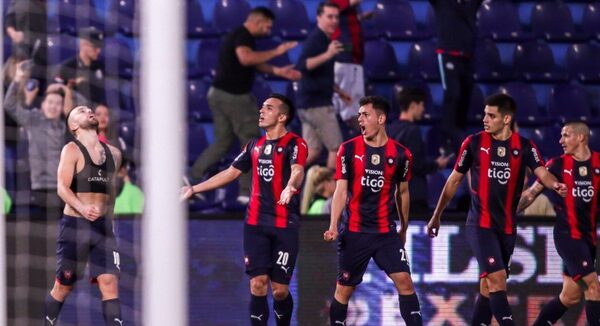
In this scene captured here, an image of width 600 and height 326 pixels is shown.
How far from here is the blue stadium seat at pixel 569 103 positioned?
12992 millimetres

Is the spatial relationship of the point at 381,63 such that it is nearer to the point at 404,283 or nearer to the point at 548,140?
the point at 548,140

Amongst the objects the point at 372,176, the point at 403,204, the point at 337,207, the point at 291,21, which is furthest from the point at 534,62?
the point at 337,207

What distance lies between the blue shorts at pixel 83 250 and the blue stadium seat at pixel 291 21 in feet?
13.5

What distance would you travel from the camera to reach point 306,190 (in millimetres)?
11367

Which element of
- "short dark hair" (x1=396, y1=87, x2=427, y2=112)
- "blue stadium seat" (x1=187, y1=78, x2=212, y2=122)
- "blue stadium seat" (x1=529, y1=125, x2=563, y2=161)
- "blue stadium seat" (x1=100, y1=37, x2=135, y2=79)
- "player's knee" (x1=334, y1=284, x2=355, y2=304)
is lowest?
"player's knee" (x1=334, y1=284, x2=355, y2=304)

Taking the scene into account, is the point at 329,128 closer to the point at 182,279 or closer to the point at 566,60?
the point at 566,60

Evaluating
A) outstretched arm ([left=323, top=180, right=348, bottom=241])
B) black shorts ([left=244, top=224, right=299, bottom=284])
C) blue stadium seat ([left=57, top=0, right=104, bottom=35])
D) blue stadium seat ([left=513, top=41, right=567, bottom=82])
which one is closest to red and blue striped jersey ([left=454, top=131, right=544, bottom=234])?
outstretched arm ([left=323, top=180, right=348, bottom=241])

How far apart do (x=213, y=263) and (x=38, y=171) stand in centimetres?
157

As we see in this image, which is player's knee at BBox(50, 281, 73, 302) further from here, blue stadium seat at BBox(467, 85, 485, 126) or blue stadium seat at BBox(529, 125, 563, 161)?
blue stadium seat at BBox(529, 125, 563, 161)

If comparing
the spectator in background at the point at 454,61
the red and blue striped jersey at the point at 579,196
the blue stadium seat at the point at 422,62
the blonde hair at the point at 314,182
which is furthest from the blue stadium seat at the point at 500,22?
the red and blue striped jersey at the point at 579,196

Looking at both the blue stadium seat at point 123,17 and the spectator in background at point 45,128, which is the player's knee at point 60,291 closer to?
the spectator in background at point 45,128

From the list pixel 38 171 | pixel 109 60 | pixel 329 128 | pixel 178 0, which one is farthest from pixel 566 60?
pixel 178 0

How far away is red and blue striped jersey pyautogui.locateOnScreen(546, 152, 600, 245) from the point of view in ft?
33.2

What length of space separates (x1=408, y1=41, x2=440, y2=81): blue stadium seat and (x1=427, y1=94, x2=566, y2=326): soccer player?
10.6ft
